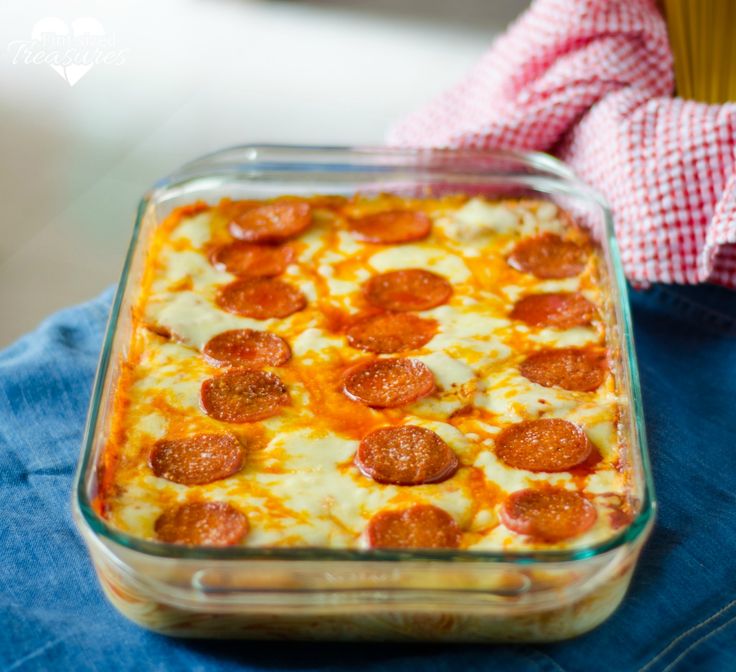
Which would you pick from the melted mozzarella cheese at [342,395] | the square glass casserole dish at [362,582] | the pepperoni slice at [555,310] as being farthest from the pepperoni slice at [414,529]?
the pepperoni slice at [555,310]

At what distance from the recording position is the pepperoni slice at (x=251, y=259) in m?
3.20

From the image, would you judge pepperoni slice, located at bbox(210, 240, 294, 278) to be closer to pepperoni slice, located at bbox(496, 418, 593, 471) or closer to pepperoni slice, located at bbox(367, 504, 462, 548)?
pepperoni slice, located at bbox(496, 418, 593, 471)

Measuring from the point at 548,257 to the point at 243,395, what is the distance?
1.05m

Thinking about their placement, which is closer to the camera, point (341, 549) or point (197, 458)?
point (341, 549)

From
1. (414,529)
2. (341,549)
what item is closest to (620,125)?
(414,529)

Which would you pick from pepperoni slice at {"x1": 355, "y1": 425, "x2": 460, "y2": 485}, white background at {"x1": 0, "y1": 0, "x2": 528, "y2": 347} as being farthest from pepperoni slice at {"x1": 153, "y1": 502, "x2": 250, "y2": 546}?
white background at {"x1": 0, "y1": 0, "x2": 528, "y2": 347}

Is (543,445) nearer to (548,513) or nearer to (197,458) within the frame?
(548,513)

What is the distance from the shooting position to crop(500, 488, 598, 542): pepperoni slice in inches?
90.7

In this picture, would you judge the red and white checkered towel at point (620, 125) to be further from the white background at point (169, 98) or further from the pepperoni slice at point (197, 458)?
the white background at point (169, 98)

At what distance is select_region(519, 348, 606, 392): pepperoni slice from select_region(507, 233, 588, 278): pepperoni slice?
379 mm

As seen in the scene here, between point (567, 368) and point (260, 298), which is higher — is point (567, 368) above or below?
below

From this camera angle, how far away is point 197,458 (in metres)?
2.50

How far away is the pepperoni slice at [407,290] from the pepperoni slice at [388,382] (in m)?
0.29

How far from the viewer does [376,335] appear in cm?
295
